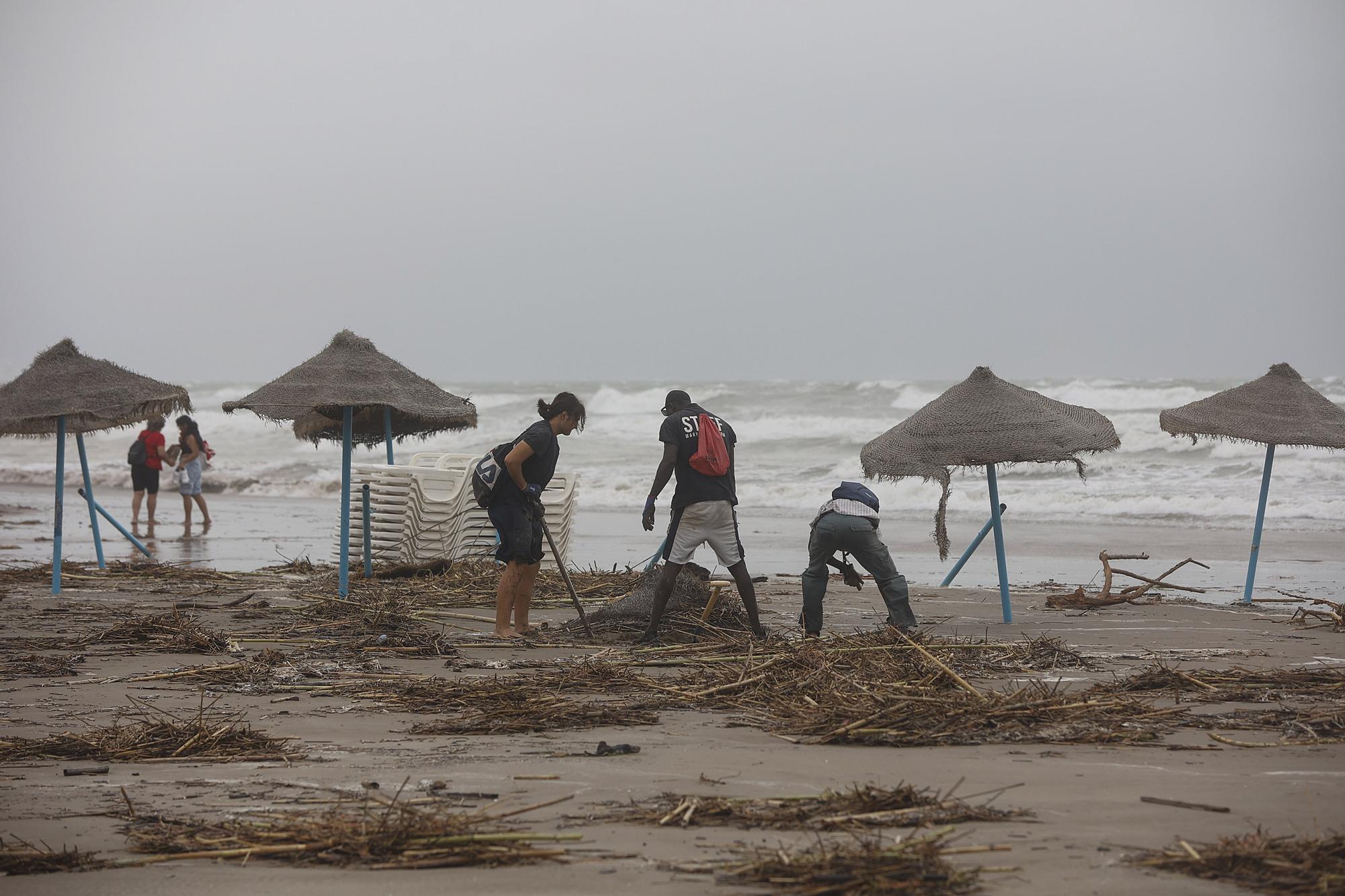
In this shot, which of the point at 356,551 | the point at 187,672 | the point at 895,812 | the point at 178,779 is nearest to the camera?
the point at 895,812

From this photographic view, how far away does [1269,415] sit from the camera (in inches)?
436

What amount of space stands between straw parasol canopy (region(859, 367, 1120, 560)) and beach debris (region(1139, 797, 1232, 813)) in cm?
529

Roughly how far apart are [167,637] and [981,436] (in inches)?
244

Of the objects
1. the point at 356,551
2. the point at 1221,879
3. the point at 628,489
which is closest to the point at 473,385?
the point at 628,489

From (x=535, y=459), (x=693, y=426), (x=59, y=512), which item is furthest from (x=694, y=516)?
(x=59, y=512)

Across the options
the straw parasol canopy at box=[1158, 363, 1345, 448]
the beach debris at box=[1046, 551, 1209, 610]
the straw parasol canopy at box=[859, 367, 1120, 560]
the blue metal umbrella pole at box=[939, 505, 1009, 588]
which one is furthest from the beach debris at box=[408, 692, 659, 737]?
the straw parasol canopy at box=[1158, 363, 1345, 448]

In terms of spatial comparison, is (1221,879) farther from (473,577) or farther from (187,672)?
(473,577)

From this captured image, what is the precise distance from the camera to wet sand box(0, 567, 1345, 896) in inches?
138

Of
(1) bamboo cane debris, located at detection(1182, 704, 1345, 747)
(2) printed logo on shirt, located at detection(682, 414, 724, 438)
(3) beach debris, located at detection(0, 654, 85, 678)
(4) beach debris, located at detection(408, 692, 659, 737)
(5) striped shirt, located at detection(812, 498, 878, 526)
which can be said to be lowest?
(3) beach debris, located at detection(0, 654, 85, 678)

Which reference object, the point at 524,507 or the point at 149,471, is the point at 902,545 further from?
the point at 149,471

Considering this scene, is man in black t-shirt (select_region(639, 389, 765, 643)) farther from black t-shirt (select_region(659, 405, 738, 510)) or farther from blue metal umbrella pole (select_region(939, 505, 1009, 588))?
blue metal umbrella pole (select_region(939, 505, 1009, 588))

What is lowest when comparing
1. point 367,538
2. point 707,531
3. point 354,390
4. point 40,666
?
point 40,666

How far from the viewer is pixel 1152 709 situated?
5730mm

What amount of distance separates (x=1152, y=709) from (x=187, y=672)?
5.24m
